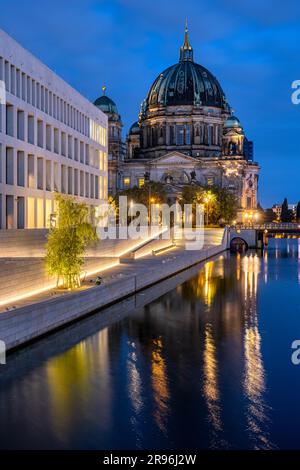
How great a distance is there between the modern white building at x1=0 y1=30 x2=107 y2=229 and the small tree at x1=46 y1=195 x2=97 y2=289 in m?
12.8

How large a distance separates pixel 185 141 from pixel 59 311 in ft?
386

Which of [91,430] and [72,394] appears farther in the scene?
[72,394]

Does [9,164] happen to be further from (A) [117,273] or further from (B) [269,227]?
(B) [269,227]

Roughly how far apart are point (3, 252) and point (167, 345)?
13437mm

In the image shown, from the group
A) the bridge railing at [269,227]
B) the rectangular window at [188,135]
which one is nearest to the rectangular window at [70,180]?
the bridge railing at [269,227]

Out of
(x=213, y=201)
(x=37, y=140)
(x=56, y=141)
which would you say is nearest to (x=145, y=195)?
(x=213, y=201)

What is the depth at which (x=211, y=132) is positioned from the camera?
141125 millimetres

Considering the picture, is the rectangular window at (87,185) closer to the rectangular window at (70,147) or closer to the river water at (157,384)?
the rectangular window at (70,147)

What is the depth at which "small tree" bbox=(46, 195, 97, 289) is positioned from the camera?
1216 inches

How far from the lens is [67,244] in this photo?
103ft

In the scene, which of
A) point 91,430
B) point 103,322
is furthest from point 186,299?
point 91,430

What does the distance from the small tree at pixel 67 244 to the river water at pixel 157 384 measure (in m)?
2.84

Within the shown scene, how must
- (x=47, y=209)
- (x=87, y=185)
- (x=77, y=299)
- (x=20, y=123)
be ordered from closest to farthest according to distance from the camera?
(x=77, y=299)
(x=20, y=123)
(x=47, y=209)
(x=87, y=185)

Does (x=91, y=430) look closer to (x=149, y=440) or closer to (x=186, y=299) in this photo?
(x=149, y=440)
